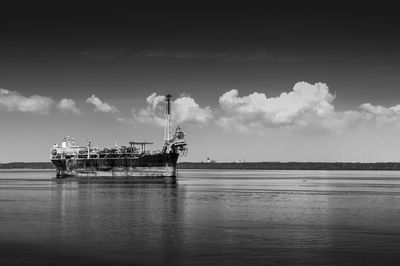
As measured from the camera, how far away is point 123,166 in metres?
170

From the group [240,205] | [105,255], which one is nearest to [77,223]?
[105,255]

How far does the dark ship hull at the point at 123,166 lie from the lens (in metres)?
165

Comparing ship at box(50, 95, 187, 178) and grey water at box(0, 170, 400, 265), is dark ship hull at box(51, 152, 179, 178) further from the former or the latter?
grey water at box(0, 170, 400, 265)

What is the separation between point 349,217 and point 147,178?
113 meters

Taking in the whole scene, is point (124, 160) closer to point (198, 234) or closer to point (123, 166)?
point (123, 166)

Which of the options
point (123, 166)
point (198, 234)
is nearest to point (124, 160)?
point (123, 166)

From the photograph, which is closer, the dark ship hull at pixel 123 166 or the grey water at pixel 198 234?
the grey water at pixel 198 234

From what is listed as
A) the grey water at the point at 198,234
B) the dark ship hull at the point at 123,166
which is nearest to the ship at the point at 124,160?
the dark ship hull at the point at 123,166

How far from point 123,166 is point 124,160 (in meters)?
2.10

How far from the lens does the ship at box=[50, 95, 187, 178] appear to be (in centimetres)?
16257

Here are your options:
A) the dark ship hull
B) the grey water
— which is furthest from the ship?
the grey water

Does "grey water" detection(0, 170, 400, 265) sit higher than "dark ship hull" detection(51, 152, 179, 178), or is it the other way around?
"dark ship hull" detection(51, 152, 179, 178)

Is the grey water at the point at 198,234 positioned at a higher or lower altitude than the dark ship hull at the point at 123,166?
lower

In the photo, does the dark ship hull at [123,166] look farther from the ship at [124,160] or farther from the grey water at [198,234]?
the grey water at [198,234]
